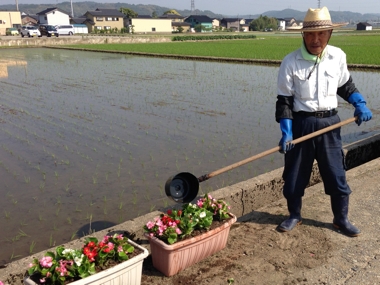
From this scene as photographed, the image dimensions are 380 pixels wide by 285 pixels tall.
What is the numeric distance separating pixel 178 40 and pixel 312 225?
3657cm

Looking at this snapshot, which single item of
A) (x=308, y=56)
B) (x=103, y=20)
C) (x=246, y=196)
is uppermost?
(x=103, y=20)

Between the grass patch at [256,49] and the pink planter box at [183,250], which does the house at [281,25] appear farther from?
the pink planter box at [183,250]

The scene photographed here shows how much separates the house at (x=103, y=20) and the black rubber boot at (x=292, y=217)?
6154 centimetres

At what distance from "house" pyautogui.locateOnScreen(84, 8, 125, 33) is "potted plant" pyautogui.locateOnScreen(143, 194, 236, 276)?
61.8 m

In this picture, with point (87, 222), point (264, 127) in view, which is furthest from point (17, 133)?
point (264, 127)

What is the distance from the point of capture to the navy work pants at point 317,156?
2.92 metres

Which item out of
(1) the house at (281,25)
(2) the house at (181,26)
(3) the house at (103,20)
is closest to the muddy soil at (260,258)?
(3) the house at (103,20)

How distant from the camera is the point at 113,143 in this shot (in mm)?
6039

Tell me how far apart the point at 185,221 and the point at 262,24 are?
280 ft

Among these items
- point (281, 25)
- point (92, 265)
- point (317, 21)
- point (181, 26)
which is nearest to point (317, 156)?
point (317, 21)

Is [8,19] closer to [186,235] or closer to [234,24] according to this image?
[234,24]

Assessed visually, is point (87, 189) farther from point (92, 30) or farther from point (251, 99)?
point (92, 30)

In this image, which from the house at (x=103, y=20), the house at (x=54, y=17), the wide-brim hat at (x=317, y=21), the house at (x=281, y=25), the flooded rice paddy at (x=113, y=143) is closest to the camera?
the wide-brim hat at (x=317, y=21)

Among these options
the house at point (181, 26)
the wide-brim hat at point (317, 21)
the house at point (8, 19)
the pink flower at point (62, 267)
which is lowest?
the pink flower at point (62, 267)
